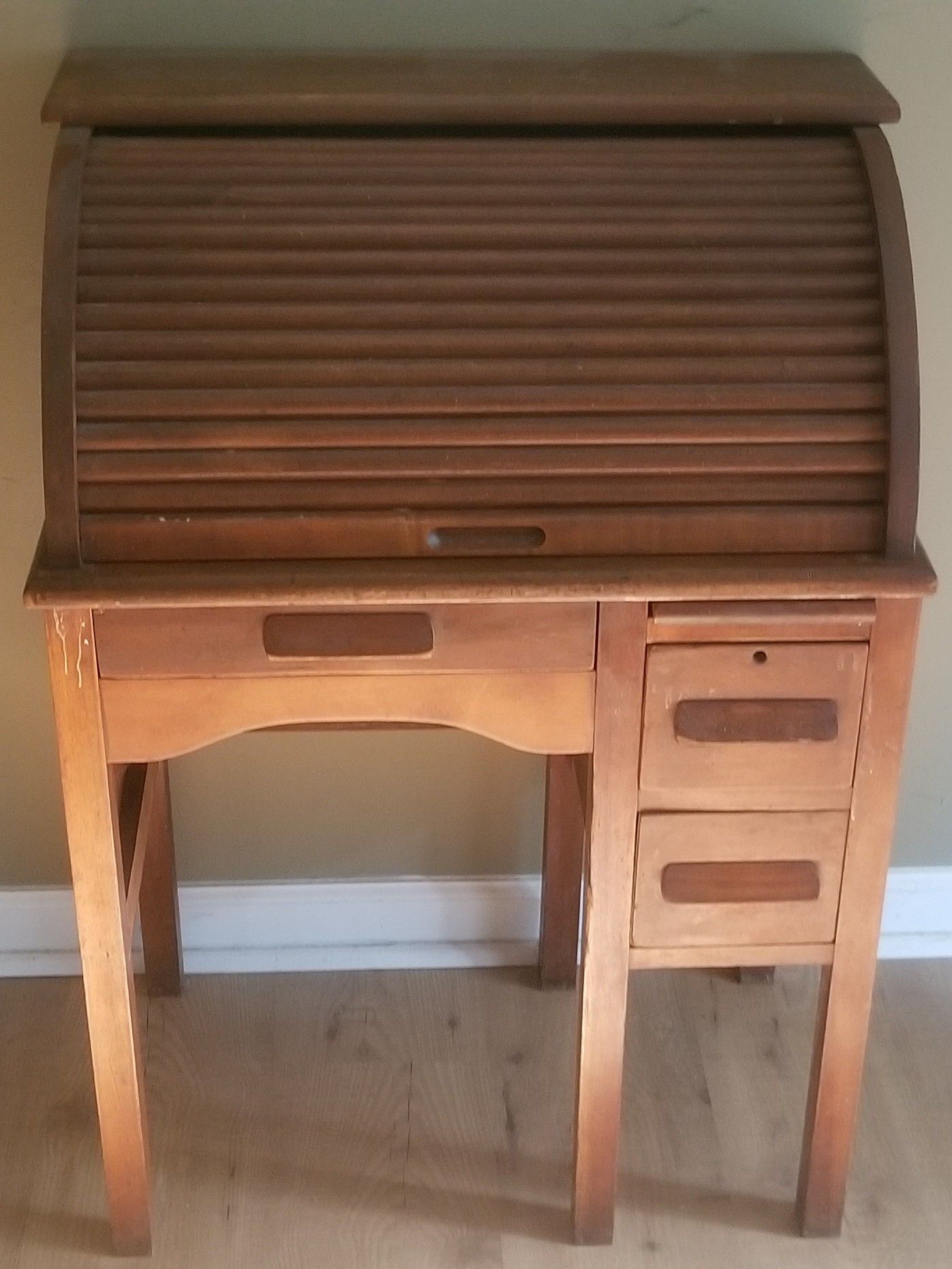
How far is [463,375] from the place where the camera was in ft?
4.19

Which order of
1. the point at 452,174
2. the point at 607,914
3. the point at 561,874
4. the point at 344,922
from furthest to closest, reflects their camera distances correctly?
the point at 344,922
the point at 561,874
the point at 607,914
the point at 452,174

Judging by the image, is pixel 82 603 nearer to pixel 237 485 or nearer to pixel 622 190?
pixel 237 485

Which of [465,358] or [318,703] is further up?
[465,358]

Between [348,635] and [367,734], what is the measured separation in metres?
0.62

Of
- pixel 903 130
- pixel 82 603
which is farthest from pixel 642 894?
pixel 903 130

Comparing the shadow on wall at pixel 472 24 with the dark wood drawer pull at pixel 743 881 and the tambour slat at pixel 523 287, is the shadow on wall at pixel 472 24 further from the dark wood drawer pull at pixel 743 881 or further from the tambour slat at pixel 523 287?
the dark wood drawer pull at pixel 743 881

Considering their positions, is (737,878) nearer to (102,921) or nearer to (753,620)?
(753,620)

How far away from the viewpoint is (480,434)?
4.18 ft

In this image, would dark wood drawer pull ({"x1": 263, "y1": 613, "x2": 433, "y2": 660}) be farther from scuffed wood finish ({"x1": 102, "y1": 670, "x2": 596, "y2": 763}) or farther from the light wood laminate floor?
the light wood laminate floor

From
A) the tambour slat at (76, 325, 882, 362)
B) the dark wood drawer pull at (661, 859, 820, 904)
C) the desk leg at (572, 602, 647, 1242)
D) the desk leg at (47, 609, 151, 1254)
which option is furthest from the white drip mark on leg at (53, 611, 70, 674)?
the dark wood drawer pull at (661, 859, 820, 904)

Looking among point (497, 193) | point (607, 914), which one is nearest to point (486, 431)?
point (497, 193)

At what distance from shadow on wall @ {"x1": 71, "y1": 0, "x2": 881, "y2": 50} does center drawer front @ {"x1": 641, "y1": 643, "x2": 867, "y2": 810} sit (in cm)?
68

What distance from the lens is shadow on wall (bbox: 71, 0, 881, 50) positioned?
150 cm

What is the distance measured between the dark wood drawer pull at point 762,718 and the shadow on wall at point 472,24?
723mm
